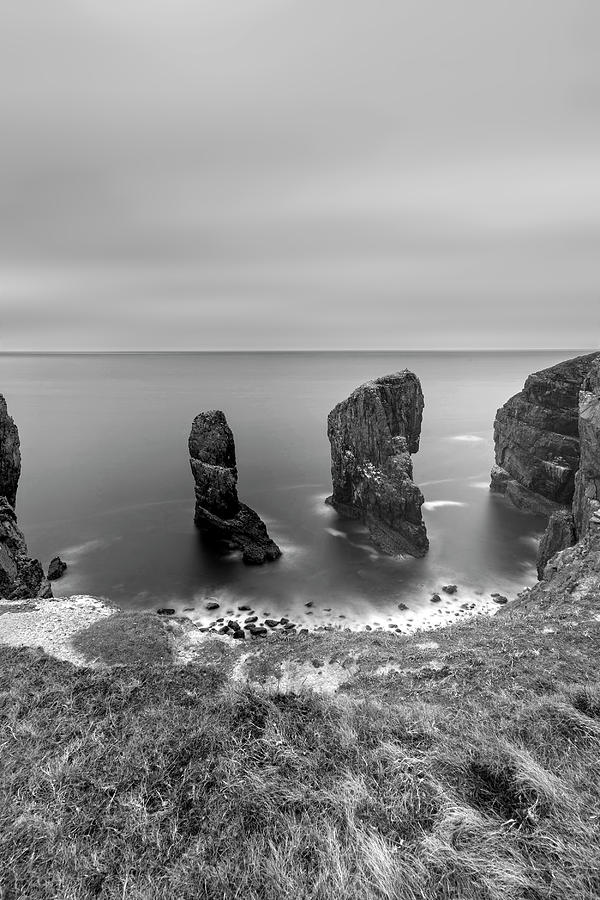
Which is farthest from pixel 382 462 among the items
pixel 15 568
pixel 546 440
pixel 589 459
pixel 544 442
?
pixel 15 568

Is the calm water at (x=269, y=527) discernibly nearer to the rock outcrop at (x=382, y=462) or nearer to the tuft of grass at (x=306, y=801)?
the rock outcrop at (x=382, y=462)

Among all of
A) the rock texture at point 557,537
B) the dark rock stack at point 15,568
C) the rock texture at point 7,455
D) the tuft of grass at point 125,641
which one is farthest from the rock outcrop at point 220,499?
the rock texture at point 557,537

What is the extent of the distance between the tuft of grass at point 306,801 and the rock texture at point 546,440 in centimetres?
4909

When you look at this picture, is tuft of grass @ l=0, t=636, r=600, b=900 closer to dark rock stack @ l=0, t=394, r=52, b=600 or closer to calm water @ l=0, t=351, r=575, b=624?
dark rock stack @ l=0, t=394, r=52, b=600

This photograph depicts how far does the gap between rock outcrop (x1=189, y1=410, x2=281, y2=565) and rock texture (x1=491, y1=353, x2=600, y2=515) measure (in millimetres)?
37956

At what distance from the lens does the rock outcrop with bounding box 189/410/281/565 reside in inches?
1670

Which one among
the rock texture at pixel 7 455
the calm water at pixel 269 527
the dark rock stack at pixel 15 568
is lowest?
the calm water at pixel 269 527

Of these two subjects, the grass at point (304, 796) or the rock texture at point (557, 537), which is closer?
the grass at point (304, 796)

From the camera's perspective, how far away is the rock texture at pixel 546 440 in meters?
52.3

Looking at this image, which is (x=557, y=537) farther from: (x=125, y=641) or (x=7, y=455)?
(x=7, y=455)

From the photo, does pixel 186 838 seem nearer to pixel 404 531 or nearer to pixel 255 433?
pixel 404 531

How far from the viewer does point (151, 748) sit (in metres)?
9.06

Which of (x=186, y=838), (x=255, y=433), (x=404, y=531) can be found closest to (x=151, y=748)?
(x=186, y=838)

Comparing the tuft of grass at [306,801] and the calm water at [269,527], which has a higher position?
the tuft of grass at [306,801]
